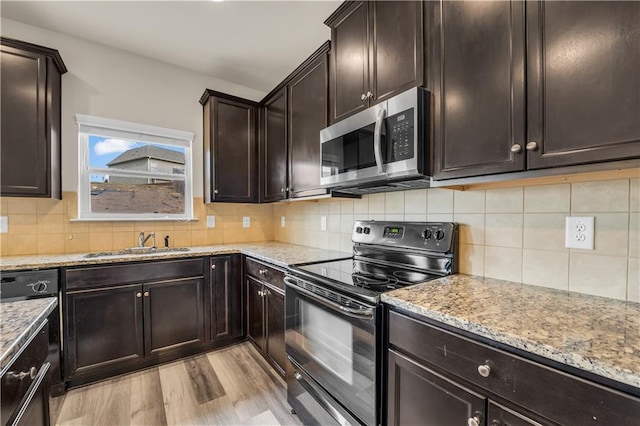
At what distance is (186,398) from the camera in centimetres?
185

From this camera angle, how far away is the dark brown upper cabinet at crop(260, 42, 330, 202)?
2025 mm

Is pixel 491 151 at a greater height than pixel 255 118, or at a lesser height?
lesser

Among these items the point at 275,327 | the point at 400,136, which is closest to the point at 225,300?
the point at 275,327

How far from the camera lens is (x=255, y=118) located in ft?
9.49

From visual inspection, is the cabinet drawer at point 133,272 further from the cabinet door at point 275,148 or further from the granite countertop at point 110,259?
the cabinet door at point 275,148

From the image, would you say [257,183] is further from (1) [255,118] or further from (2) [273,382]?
(2) [273,382]

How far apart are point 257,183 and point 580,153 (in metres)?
2.53

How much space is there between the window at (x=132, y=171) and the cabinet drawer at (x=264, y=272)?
3.10 feet

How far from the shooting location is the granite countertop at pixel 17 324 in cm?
67

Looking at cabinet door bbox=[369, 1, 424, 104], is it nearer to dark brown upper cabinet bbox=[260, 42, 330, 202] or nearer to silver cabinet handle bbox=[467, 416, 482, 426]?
dark brown upper cabinet bbox=[260, 42, 330, 202]

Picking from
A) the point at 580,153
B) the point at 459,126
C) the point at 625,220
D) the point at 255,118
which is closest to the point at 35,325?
the point at 459,126

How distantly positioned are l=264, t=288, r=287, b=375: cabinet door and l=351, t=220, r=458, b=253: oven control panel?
0.72 metres

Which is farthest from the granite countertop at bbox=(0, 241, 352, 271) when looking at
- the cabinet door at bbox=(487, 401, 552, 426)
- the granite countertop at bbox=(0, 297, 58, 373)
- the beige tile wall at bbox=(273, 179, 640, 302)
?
the cabinet door at bbox=(487, 401, 552, 426)

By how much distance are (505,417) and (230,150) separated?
273cm
